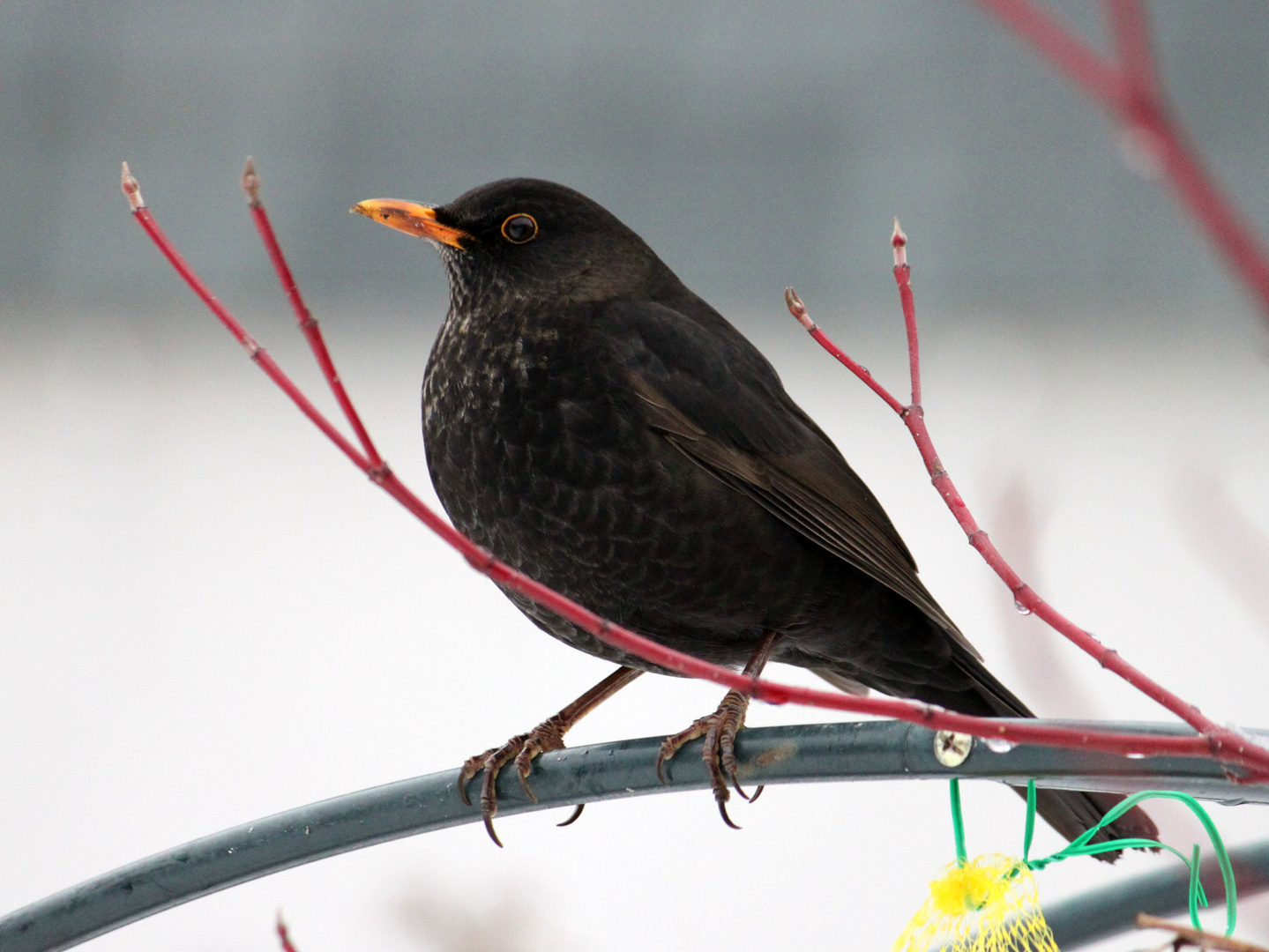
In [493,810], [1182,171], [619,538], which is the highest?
[1182,171]

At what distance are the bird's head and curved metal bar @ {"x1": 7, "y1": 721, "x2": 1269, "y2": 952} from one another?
0.83 meters

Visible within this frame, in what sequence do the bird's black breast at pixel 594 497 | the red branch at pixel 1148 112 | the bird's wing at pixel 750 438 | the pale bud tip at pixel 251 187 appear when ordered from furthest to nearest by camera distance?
the bird's wing at pixel 750 438, the bird's black breast at pixel 594 497, the pale bud tip at pixel 251 187, the red branch at pixel 1148 112

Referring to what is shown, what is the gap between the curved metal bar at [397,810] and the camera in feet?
4.64

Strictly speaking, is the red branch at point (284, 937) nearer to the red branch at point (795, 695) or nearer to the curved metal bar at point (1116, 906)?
the red branch at point (795, 695)

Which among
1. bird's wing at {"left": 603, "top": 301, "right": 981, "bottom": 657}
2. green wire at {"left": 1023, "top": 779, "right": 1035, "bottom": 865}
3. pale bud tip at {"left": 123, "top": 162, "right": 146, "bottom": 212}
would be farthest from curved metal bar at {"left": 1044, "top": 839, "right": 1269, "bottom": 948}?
pale bud tip at {"left": 123, "top": 162, "right": 146, "bottom": 212}

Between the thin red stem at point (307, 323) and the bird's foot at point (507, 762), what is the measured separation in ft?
3.15

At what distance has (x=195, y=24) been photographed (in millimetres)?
5090

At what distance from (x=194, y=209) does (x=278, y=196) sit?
31 centimetres

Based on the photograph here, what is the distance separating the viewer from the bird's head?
7.44 feet

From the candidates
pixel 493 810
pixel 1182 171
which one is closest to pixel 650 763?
pixel 493 810

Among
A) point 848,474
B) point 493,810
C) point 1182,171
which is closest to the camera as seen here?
point 1182,171

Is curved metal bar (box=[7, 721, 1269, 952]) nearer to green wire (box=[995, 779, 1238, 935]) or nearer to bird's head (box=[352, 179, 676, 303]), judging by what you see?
green wire (box=[995, 779, 1238, 935])

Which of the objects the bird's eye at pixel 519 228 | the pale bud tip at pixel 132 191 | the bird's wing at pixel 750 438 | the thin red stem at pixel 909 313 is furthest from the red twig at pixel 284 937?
the bird's eye at pixel 519 228

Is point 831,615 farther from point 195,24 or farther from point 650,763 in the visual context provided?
point 195,24
